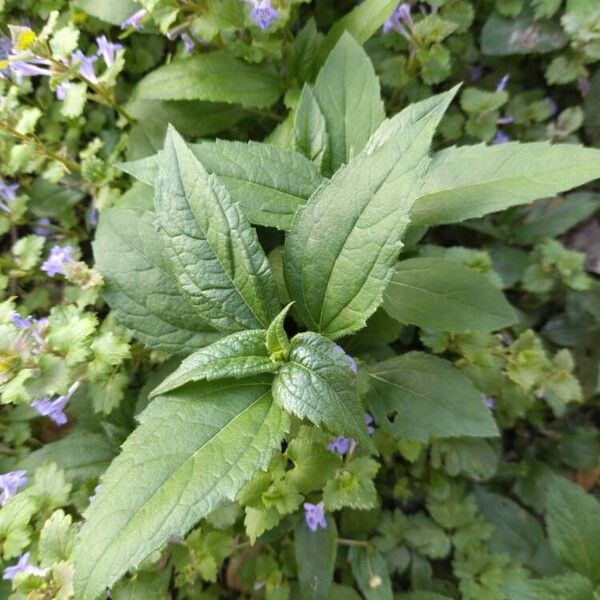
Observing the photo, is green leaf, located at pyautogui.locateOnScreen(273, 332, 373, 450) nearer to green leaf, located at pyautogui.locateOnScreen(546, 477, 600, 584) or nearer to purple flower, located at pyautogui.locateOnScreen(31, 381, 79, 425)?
purple flower, located at pyautogui.locateOnScreen(31, 381, 79, 425)

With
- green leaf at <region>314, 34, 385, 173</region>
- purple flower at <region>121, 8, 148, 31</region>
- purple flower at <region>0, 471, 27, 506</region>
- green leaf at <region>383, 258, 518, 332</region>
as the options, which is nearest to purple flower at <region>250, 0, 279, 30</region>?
green leaf at <region>314, 34, 385, 173</region>

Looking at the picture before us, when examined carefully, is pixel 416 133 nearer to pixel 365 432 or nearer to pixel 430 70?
pixel 365 432

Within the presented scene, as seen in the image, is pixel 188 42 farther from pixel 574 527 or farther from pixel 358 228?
pixel 574 527

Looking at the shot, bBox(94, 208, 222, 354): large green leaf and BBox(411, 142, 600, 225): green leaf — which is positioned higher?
BBox(411, 142, 600, 225): green leaf

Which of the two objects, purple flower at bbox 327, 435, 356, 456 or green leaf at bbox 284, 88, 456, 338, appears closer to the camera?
green leaf at bbox 284, 88, 456, 338

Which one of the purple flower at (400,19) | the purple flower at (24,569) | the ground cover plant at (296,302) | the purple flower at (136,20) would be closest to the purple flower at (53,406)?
the ground cover plant at (296,302)

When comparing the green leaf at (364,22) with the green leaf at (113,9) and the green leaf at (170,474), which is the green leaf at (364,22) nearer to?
the green leaf at (113,9)

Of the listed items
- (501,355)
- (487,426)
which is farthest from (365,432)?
(501,355)
